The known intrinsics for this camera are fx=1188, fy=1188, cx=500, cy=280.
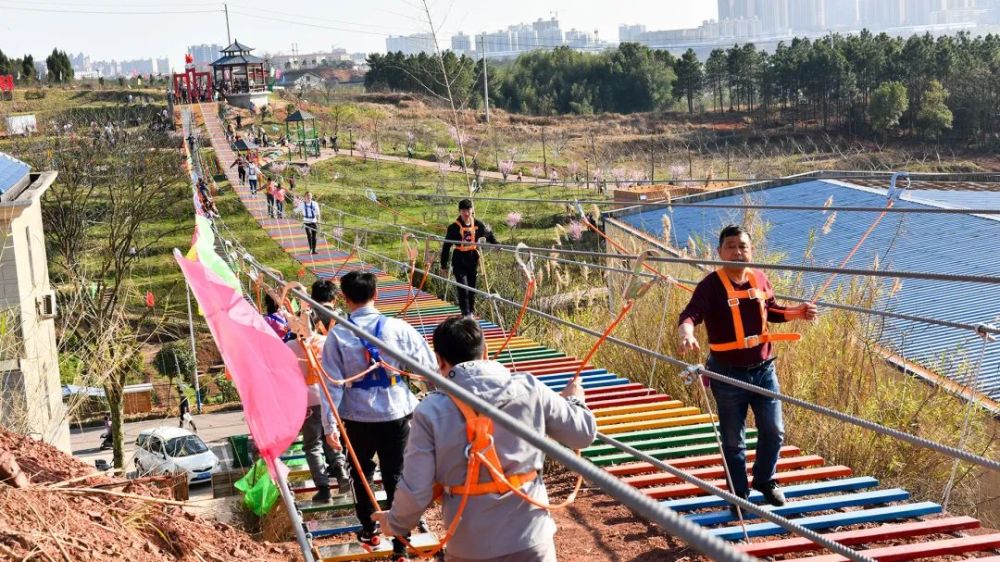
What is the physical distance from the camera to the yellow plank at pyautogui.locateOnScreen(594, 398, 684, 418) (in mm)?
7609

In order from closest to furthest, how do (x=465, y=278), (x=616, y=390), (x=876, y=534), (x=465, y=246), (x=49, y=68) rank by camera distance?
1. (x=876, y=534)
2. (x=616, y=390)
3. (x=465, y=246)
4. (x=465, y=278)
5. (x=49, y=68)

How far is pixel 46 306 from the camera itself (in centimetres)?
1892

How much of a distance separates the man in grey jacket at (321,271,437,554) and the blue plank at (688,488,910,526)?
1439 mm

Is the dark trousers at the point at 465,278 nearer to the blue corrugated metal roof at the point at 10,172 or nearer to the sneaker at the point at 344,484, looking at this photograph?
the sneaker at the point at 344,484

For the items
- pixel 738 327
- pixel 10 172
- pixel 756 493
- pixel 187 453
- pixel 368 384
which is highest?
pixel 10 172

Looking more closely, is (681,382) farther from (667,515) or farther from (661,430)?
(667,515)

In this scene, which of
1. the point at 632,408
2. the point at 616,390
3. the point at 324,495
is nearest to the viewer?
the point at 324,495

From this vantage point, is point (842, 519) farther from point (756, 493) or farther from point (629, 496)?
point (629, 496)

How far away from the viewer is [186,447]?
Result: 67.6 feet

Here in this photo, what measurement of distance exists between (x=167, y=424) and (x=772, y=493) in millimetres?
23017

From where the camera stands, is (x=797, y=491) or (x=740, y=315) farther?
(x=797, y=491)

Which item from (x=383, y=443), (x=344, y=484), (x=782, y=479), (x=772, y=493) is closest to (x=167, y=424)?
(x=344, y=484)

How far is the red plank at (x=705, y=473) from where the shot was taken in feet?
20.2

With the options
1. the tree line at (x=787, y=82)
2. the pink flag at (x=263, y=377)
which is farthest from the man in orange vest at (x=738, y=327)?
the tree line at (x=787, y=82)
